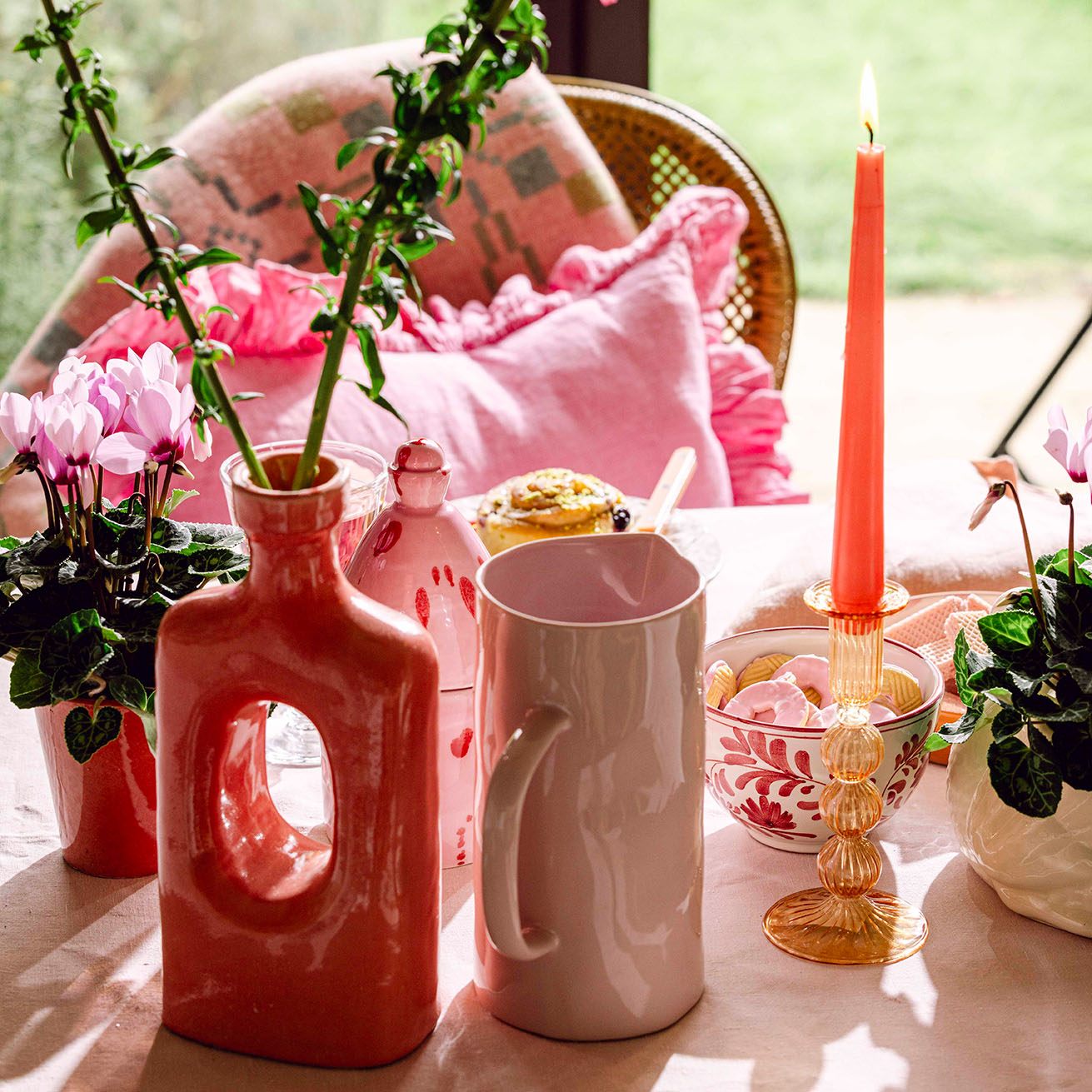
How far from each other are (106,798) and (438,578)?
20 cm

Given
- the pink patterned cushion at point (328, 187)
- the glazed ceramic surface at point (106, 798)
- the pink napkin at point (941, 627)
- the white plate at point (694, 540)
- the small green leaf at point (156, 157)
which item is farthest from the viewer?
the pink patterned cushion at point (328, 187)

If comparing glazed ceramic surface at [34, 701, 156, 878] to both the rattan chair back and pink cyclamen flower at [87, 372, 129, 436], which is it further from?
the rattan chair back

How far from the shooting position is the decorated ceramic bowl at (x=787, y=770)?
60 cm

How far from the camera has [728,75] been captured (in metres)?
4.39

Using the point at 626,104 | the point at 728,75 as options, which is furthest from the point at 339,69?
the point at 728,75

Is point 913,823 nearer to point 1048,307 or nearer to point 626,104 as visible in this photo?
point 626,104

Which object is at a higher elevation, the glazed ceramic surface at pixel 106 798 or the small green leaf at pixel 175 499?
the small green leaf at pixel 175 499

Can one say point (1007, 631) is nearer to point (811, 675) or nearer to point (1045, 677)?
point (1045, 677)

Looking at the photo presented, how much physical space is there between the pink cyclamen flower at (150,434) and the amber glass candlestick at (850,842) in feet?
0.97

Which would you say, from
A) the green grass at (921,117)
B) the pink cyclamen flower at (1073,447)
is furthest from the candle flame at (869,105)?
the green grass at (921,117)

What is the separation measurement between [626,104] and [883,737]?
4.90 ft

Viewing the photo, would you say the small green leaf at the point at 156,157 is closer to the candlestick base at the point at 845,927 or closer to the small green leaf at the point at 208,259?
the small green leaf at the point at 208,259

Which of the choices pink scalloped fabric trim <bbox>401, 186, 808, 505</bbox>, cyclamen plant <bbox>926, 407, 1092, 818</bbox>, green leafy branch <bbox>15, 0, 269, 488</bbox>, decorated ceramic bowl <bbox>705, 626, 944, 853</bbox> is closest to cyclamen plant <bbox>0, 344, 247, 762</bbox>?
green leafy branch <bbox>15, 0, 269, 488</bbox>

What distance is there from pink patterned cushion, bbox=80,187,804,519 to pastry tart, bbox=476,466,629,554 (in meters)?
0.35
